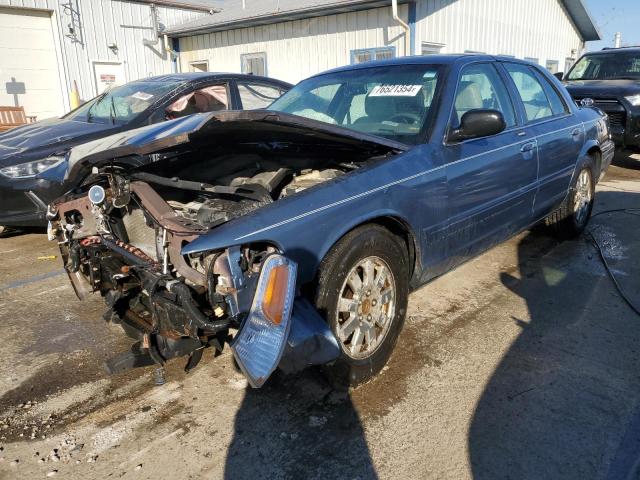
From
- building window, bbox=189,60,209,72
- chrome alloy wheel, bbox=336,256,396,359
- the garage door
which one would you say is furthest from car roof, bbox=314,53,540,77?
building window, bbox=189,60,209,72

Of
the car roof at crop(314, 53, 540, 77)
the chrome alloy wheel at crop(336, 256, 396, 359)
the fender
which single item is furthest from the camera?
the car roof at crop(314, 53, 540, 77)

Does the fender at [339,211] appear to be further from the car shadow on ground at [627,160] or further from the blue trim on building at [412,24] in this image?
the blue trim on building at [412,24]

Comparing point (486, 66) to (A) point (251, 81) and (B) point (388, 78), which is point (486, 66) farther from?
(A) point (251, 81)

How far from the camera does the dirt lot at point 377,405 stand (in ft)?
7.61

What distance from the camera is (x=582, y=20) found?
1841cm

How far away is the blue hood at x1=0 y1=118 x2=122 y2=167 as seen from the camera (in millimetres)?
5082

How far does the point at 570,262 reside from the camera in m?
4.75

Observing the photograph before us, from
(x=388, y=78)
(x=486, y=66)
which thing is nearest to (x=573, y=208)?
(x=486, y=66)

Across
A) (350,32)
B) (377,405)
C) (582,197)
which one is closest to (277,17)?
(350,32)

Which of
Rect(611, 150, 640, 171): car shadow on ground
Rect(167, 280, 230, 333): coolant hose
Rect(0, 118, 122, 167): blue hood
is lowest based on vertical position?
Rect(611, 150, 640, 171): car shadow on ground

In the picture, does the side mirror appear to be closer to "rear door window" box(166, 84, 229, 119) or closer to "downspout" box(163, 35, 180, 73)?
"rear door window" box(166, 84, 229, 119)

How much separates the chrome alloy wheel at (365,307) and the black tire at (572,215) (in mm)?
2796

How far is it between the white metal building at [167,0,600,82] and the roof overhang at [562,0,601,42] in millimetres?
62

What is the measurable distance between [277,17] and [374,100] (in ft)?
33.6
